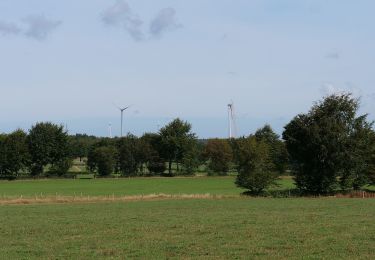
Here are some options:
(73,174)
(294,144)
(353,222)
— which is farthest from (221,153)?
(353,222)

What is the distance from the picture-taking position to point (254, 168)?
68000 mm

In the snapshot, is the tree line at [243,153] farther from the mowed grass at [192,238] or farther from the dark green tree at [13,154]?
the mowed grass at [192,238]

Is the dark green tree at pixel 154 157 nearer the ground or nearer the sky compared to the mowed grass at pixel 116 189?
nearer the sky

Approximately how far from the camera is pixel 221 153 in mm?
144750

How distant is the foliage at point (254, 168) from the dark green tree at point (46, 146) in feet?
238

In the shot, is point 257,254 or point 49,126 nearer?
point 257,254

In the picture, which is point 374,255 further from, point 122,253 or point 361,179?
point 361,179

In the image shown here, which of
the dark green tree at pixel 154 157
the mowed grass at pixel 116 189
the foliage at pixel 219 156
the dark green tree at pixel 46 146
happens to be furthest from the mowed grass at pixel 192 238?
the foliage at pixel 219 156

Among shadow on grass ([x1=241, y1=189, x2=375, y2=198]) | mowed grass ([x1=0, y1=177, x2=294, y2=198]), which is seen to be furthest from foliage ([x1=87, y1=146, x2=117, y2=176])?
shadow on grass ([x1=241, y1=189, x2=375, y2=198])

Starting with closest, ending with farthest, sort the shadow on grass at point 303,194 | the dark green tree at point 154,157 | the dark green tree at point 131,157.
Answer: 1. the shadow on grass at point 303,194
2. the dark green tree at point 131,157
3. the dark green tree at point 154,157

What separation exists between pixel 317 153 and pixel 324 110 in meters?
5.79

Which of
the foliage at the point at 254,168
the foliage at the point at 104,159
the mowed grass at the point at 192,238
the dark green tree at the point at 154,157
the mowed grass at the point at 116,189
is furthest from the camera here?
the dark green tree at the point at 154,157

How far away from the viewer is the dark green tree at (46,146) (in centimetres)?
12988

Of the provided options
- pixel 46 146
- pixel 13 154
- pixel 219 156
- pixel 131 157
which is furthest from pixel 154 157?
pixel 13 154
